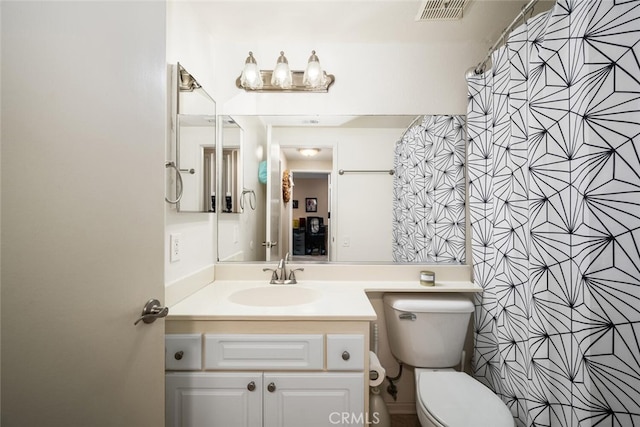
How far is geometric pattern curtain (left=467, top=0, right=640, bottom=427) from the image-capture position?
74 cm

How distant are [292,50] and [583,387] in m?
1.97

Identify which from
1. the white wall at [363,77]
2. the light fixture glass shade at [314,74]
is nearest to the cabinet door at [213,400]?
the white wall at [363,77]

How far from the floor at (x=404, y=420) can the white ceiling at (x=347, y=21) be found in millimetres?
2267

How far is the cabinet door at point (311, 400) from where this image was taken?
39.8 inches

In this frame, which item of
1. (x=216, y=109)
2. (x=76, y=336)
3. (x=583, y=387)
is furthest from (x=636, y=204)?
(x=216, y=109)

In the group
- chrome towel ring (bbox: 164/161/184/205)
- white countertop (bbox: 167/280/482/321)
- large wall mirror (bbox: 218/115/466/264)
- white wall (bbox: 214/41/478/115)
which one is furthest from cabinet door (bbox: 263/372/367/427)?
white wall (bbox: 214/41/478/115)

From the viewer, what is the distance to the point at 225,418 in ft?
3.32

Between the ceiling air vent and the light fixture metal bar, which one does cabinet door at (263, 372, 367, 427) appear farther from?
the ceiling air vent

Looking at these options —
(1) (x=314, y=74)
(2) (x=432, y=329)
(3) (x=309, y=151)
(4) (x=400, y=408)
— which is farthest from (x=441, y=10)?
(4) (x=400, y=408)

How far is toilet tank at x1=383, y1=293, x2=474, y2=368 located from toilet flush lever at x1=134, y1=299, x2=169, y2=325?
3.59 ft

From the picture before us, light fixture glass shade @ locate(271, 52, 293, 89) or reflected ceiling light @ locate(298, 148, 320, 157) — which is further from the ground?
light fixture glass shade @ locate(271, 52, 293, 89)

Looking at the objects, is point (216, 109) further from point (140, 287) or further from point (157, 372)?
point (157, 372)

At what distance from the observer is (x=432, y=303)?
138 cm

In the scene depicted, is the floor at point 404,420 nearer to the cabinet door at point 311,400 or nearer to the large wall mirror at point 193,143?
the cabinet door at point 311,400
